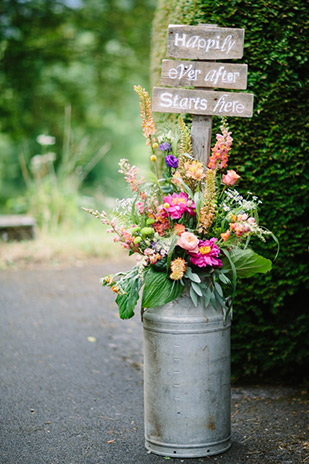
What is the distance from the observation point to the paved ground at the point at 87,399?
2992mm

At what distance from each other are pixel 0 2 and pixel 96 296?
343 inches

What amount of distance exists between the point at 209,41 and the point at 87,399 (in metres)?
2.39

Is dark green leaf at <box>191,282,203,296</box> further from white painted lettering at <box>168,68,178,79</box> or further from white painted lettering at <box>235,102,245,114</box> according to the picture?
white painted lettering at <box>168,68,178,79</box>

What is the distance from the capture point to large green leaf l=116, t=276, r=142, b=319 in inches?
113

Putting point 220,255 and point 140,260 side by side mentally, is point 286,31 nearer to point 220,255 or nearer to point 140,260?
point 220,255

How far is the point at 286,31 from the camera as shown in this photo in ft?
11.7

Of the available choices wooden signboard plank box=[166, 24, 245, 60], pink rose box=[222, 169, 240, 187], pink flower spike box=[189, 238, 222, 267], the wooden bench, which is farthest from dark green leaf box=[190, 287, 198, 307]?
the wooden bench

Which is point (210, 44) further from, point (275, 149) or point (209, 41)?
point (275, 149)

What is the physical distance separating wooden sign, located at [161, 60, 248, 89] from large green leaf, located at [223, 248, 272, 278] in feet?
2.95

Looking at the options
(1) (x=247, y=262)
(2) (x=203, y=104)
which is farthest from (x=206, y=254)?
(2) (x=203, y=104)

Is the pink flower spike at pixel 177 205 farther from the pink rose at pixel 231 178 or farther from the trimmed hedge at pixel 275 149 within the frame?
the trimmed hedge at pixel 275 149

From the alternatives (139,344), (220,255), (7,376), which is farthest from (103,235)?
(220,255)

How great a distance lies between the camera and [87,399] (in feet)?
12.4

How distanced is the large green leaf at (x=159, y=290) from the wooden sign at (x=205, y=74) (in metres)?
1.07
